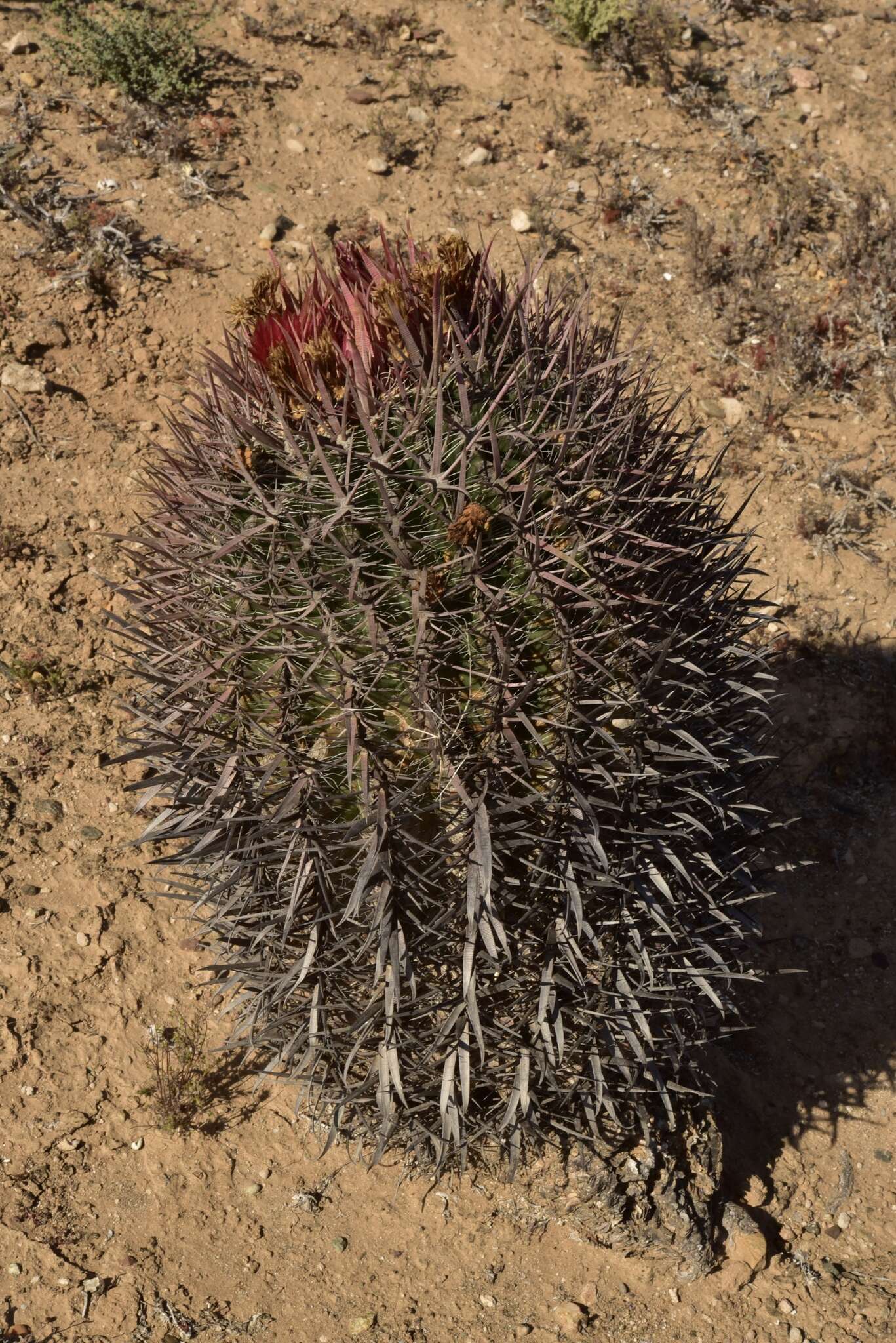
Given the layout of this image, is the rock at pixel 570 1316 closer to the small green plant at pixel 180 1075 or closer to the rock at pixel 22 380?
the small green plant at pixel 180 1075

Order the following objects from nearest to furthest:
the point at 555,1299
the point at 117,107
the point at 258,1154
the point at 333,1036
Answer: the point at 333,1036, the point at 555,1299, the point at 258,1154, the point at 117,107

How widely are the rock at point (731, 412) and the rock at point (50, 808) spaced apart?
3.86 metres

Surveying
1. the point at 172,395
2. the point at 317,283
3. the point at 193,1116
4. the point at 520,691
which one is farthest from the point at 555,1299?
the point at 172,395

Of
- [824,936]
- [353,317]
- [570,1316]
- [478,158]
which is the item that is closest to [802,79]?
[478,158]

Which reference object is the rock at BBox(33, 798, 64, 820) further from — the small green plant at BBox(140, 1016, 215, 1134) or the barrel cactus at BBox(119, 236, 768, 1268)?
the barrel cactus at BBox(119, 236, 768, 1268)

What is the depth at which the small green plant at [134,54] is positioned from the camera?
673 cm

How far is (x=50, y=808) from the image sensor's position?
14.9 ft

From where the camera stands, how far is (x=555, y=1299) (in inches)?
143

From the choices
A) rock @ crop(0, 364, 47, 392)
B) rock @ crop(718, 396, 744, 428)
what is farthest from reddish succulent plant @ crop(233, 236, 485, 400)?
rock @ crop(718, 396, 744, 428)

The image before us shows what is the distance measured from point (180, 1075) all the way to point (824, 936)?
2.60m

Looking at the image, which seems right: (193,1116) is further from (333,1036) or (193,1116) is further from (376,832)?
(376,832)

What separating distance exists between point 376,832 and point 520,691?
444 millimetres

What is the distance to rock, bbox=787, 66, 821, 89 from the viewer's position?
7.80m

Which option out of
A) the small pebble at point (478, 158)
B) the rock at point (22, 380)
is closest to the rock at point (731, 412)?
the small pebble at point (478, 158)
